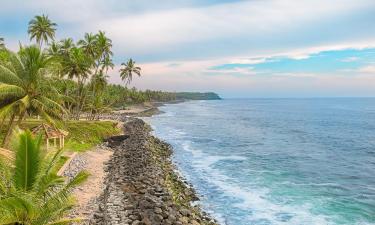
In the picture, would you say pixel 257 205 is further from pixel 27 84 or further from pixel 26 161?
pixel 26 161

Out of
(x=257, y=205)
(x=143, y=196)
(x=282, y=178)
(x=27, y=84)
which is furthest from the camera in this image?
(x=282, y=178)

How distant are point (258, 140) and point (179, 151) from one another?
1911cm

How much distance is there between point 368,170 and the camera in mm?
41688

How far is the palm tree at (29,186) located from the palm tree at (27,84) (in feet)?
32.4

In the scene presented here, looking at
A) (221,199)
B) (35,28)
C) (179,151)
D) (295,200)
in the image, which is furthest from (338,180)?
(35,28)

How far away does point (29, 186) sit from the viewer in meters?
12.2

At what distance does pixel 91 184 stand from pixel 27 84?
8.55m

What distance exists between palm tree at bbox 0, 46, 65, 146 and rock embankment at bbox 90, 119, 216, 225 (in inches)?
258

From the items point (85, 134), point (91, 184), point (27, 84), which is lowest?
point (91, 184)

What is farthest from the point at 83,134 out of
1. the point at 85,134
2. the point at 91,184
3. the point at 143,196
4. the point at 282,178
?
the point at 143,196

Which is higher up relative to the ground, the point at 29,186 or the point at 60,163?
the point at 29,186

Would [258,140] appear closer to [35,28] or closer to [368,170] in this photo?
[368,170]

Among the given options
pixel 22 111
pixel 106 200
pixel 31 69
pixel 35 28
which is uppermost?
pixel 35 28

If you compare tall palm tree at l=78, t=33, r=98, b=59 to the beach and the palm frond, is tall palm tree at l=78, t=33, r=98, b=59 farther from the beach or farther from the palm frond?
the palm frond
